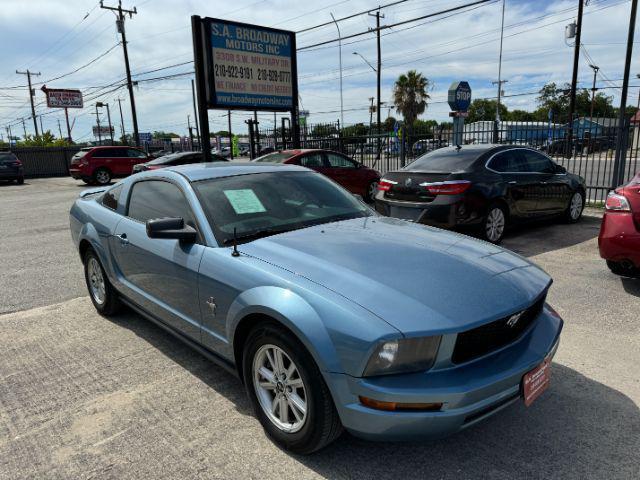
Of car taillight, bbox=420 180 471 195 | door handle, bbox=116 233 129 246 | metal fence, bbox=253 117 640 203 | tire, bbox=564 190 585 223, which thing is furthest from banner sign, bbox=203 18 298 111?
door handle, bbox=116 233 129 246

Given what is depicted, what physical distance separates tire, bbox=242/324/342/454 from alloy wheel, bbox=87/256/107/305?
240 centimetres

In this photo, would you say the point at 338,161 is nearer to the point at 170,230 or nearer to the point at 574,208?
the point at 574,208

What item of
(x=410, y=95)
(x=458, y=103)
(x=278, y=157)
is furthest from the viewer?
(x=410, y=95)

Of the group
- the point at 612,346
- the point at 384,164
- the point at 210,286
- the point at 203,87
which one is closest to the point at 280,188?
the point at 210,286

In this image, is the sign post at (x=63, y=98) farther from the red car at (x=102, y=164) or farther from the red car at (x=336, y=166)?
the red car at (x=336, y=166)

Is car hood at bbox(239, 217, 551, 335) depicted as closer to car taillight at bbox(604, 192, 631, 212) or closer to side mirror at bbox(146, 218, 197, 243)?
side mirror at bbox(146, 218, 197, 243)

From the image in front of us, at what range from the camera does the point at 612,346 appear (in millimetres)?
3619

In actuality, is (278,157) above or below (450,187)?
above

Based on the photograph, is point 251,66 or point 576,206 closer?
point 576,206

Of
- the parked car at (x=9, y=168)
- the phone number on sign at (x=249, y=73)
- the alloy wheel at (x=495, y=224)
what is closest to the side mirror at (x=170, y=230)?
the alloy wheel at (x=495, y=224)

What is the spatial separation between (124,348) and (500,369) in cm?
293

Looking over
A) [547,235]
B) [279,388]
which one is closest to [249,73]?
[547,235]

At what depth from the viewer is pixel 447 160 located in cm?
700

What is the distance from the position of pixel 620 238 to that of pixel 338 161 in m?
7.61
